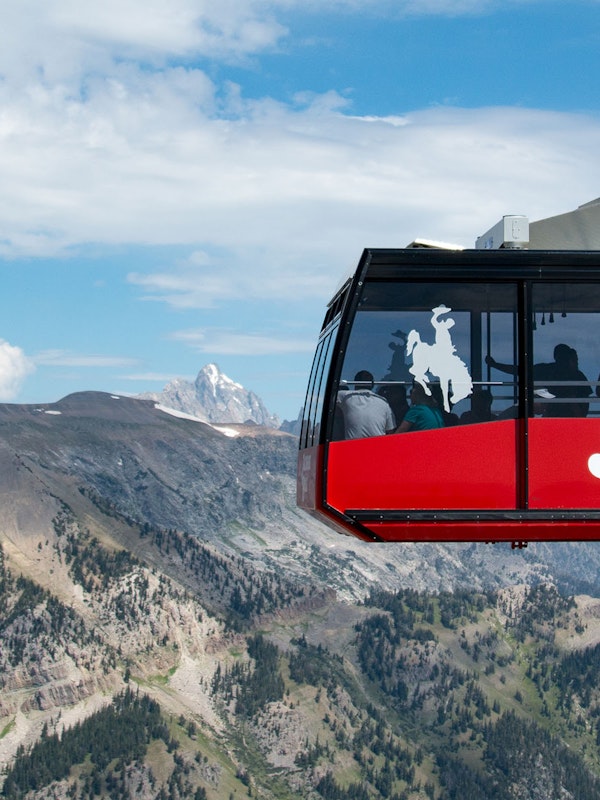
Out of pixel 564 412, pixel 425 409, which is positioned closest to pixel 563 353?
pixel 564 412

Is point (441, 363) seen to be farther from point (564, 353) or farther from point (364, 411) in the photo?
point (564, 353)

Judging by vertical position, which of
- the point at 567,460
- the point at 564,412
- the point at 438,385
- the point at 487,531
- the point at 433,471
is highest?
the point at 438,385

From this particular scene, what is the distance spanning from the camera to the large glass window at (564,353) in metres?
27.0

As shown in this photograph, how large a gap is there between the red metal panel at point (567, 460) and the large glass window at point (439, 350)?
927 millimetres

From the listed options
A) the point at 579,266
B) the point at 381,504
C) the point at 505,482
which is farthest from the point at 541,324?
the point at 381,504

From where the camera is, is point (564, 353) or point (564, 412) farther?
point (564, 412)

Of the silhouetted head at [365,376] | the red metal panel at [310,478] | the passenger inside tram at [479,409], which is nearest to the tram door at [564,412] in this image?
the passenger inside tram at [479,409]

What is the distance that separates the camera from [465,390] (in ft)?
88.8

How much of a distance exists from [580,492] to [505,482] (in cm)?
166

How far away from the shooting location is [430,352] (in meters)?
27.0

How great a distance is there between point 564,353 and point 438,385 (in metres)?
2.84

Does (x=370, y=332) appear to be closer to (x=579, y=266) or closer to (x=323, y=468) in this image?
(x=323, y=468)

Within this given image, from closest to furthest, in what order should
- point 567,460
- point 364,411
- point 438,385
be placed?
point 567,460 < point 438,385 < point 364,411

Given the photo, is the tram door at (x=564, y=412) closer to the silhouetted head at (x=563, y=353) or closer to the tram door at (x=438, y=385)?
the silhouetted head at (x=563, y=353)
